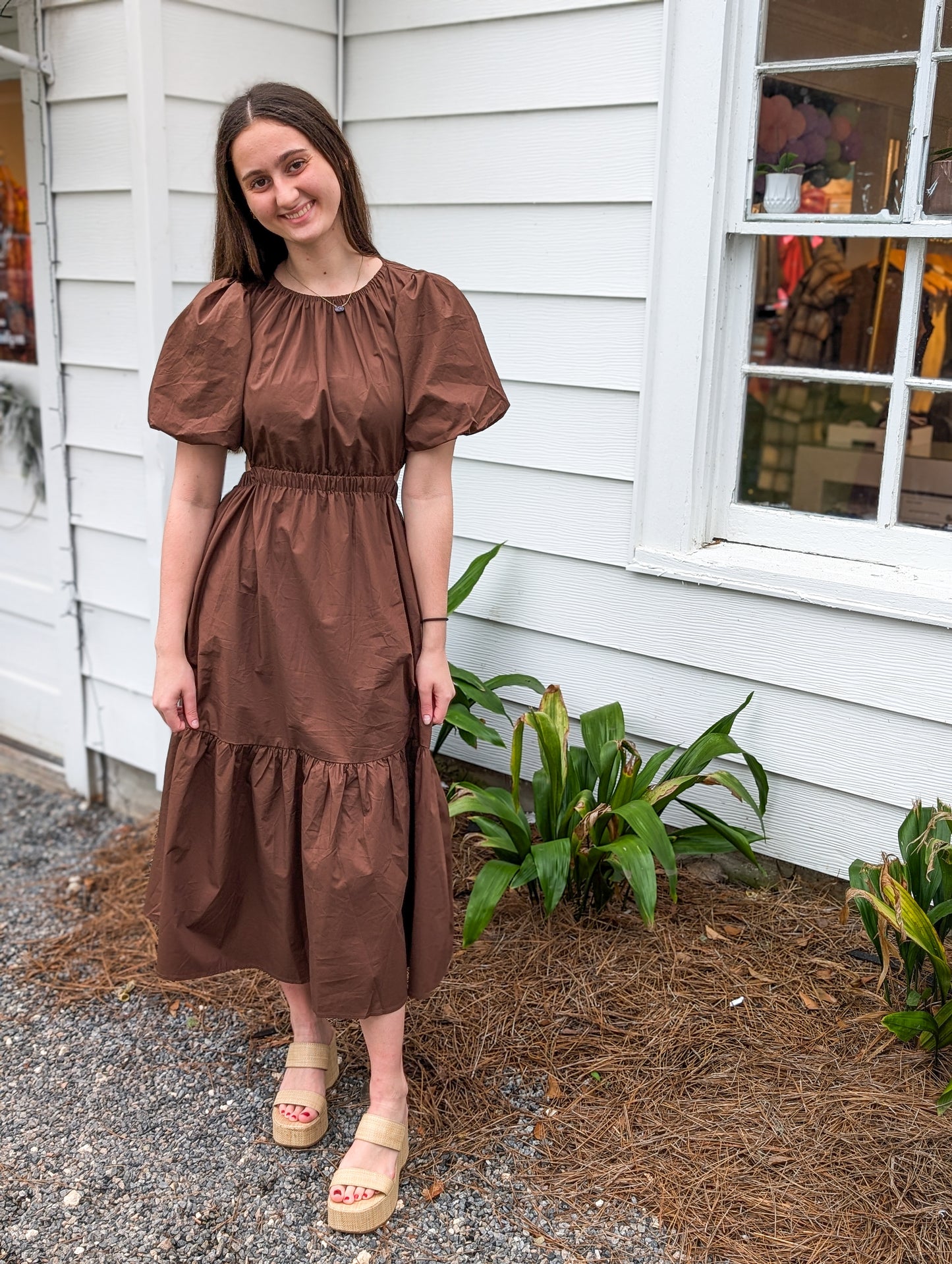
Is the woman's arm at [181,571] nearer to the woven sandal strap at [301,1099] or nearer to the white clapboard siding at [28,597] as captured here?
the woven sandal strap at [301,1099]

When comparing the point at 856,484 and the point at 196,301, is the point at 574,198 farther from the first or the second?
the point at 856,484

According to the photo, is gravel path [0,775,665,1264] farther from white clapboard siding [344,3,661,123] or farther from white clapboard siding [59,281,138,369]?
white clapboard siding [344,3,661,123]

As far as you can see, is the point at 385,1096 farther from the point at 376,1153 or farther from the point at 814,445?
the point at 814,445

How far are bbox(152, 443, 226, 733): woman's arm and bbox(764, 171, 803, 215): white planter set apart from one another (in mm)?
1515

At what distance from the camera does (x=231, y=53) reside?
3.22m

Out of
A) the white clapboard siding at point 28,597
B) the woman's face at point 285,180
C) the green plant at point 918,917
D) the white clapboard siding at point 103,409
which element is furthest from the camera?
the white clapboard siding at point 28,597

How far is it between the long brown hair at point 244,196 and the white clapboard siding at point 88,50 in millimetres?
1296

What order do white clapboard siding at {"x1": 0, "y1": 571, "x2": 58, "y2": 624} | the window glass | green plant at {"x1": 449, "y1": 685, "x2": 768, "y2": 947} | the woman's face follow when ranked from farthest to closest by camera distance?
white clapboard siding at {"x1": 0, "y1": 571, "x2": 58, "y2": 624}
the window glass
green plant at {"x1": 449, "y1": 685, "x2": 768, "y2": 947}
the woman's face

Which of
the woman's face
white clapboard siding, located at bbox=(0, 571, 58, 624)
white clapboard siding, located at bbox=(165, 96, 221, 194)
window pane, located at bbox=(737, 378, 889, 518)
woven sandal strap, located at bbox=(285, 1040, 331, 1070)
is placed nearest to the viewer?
the woman's face

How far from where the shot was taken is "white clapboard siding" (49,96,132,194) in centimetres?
317

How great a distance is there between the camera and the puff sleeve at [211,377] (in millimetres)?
2053

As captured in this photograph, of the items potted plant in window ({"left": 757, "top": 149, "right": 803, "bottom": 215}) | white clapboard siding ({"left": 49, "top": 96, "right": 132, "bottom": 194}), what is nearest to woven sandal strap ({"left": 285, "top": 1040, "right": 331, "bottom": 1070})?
potted plant in window ({"left": 757, "top": 149, "right": 803, "bottom": 215})

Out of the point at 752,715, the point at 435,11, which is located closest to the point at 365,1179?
the point at 752,715

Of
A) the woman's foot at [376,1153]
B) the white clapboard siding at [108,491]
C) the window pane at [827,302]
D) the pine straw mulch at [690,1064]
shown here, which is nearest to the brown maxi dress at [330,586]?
the woman's foot at [376,1153]
